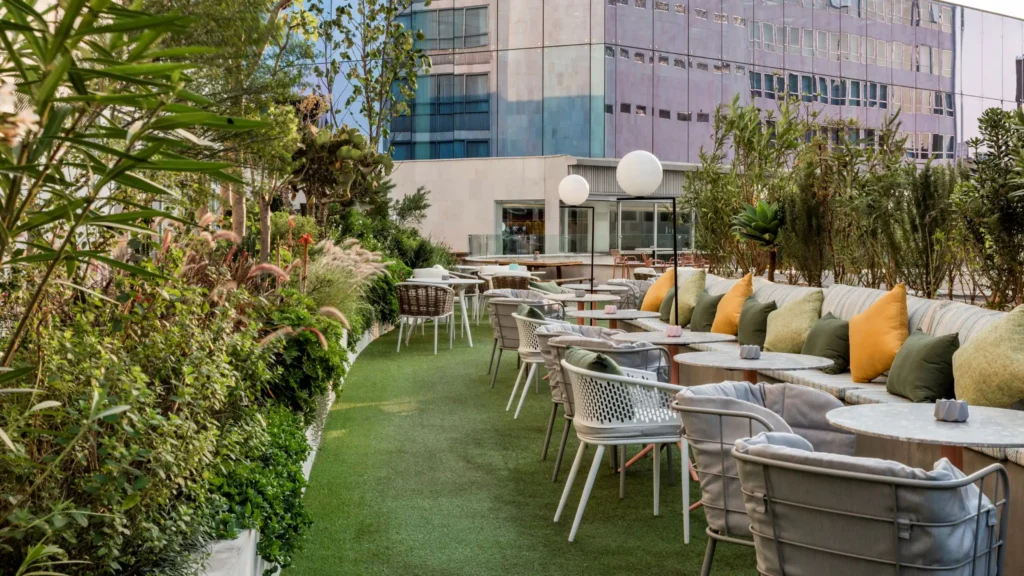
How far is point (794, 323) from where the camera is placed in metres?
6.42

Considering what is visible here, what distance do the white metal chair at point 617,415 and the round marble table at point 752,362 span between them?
531 millimetres

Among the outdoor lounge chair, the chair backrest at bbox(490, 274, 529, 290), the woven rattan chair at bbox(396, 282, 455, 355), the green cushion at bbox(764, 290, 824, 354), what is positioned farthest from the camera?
the chair backrest at bbox(490, 274, 529, 290)

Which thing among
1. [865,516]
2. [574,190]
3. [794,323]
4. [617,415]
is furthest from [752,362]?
[574,190]

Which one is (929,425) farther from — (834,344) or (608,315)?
(608,315)

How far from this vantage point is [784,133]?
9.41 m

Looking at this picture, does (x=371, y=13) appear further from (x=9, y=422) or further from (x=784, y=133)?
(x=9, y=422)

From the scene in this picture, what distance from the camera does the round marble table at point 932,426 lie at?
269 centimetres

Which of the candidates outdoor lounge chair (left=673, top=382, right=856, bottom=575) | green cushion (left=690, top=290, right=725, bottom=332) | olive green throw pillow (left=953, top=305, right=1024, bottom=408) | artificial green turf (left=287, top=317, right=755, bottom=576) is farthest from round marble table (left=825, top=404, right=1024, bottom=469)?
green cushion (left=690, top=290, right=725, bottom=332)

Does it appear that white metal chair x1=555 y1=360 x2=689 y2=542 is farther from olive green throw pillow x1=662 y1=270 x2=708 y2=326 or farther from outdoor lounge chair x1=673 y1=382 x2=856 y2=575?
olive green throw pillow x1=662 y1=270 x2=708 y2=326

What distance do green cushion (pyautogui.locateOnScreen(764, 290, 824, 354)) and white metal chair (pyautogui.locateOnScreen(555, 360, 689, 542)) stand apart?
255cm

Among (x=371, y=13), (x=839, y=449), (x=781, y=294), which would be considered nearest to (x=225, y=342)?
(x=839, y=449)

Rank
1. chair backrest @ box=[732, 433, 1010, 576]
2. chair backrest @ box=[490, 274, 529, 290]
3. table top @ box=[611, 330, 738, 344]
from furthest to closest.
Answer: chair backrest @ box=[490, 274, 529, 290], table top @ box=[611, 330, 738, 344], chair backrest @ box=[732, 433, 1010, 576]

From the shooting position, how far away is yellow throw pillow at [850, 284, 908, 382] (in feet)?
17.2

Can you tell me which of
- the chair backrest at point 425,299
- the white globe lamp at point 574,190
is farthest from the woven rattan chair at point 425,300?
the white globe lamp at point 574,190
